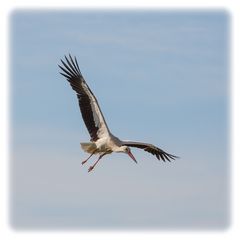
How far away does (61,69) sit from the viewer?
1363 cm

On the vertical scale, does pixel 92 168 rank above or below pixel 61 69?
below

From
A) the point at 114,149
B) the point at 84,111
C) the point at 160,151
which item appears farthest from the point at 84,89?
the point at 160,151

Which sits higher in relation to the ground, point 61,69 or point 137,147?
point 61,69

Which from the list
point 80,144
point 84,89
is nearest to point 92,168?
point 80,144

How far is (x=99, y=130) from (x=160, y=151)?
1.87 metres

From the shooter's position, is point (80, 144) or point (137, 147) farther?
point (137, 147)

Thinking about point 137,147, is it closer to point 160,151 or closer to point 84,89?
point 160,151

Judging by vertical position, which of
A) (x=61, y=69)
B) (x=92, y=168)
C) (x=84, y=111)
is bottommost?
(x=92, y=168)

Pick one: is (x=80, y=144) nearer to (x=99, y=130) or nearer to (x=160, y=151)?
(x=99, y=130)

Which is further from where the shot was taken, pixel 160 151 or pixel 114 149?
pixel 160 151

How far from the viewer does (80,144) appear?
1283 centimetres

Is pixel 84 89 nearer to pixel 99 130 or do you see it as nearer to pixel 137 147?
pixel 99 130

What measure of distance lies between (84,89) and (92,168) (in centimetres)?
165

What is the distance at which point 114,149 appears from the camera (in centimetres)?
1318
